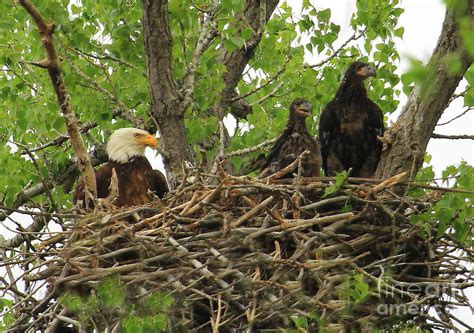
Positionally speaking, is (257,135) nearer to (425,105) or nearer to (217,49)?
(217,49)

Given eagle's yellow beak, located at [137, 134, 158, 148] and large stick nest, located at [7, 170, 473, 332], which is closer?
large stick nest, located at [7, 170, 473, 332]

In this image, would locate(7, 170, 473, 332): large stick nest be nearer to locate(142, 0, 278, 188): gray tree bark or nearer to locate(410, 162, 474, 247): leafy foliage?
locate(410, 162, 474, 247): leafy foliage

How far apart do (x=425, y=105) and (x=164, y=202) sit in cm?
190

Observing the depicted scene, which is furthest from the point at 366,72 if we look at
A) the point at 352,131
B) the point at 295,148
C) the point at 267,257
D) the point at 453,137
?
the point at 267,257

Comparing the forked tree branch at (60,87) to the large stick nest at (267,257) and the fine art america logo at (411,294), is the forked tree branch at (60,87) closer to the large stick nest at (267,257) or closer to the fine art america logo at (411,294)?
the large stick nest at (267,257)

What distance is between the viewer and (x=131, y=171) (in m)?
8.92

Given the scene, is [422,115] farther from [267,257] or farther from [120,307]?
[120,307]

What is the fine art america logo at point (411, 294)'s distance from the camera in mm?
6549

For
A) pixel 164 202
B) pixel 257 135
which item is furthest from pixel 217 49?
pixel 164 202

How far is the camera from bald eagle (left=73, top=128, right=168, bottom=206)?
341 inches

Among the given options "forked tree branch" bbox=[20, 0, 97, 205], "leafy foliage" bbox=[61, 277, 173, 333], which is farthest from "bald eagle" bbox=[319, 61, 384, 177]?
"leafy foliage" bbox=[61, 277, 173, 333]

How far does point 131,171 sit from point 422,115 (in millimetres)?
2804

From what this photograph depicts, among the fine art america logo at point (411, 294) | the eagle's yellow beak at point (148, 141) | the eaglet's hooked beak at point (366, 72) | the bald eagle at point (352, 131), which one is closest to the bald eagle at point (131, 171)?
the eagle's yellow beak at point (148, 141)

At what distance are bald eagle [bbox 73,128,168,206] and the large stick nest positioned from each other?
1.29 m
